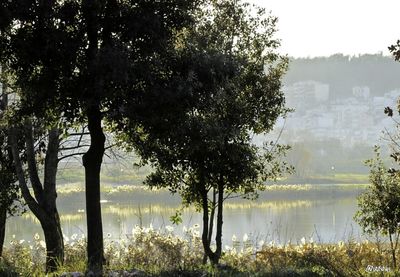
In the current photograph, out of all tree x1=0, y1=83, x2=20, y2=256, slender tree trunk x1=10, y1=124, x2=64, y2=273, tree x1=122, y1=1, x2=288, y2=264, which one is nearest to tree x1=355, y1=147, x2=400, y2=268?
tree x1=122, y1=1, x2=288, y2=264

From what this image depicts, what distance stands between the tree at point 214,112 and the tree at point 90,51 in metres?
0.56

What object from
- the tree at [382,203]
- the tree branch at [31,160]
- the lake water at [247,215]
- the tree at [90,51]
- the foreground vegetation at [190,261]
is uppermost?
the tree at [90,51]

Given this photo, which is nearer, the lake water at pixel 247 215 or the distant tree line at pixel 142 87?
the distant tree line at pixel 142 87

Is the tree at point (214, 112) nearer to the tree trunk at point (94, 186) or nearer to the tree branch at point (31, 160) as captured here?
the tree trunk at point (94, 186)

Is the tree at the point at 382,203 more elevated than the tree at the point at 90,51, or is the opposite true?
the tree at the point at 90,51

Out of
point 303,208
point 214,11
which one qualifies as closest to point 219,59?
point 214,11

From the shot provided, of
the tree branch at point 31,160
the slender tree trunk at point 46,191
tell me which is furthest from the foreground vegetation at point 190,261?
the tree branch at point 31,160

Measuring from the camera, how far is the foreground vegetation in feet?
32.4

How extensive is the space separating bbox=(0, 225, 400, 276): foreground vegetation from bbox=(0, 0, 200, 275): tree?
3.80ft

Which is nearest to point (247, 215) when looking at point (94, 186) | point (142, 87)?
point (94, 186)

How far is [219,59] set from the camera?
11.1 meters

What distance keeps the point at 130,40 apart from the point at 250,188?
5.31m

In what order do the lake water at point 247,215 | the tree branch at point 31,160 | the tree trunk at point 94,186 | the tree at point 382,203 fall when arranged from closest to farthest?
the tree trunk at point 94,186 < the tree at point 382,203 < the tree branch at point 31,160 < the lake water at point 247,215

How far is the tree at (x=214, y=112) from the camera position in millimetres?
10922
